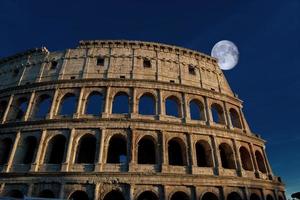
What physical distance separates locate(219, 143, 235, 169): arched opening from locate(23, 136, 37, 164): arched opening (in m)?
15.4

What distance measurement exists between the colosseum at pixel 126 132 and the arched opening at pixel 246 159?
9cm

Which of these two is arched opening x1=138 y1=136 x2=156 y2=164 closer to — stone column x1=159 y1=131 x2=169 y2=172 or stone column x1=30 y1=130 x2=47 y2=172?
stone column x1=159 y1=131 x2=169 y2=172

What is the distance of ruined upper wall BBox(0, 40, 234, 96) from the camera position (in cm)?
2089

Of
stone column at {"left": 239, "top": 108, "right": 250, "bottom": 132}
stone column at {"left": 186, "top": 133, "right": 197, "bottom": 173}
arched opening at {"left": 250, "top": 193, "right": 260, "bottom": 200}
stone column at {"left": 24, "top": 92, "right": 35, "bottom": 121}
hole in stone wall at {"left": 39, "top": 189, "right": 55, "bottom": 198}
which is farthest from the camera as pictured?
stone column at {"left": 239, "top": 108, "right": 250, "bottom": 132}

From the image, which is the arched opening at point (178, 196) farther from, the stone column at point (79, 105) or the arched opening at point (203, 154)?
the stone column at point (79, 105)

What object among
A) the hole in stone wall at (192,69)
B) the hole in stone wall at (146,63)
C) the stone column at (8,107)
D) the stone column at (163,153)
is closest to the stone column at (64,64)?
the stone column at (8,107)

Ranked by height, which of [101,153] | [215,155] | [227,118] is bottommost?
[101,153]

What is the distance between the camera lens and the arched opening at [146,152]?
18828 mm

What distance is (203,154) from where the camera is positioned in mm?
19531

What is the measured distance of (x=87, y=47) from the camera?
22.6m

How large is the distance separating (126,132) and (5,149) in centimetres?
1035

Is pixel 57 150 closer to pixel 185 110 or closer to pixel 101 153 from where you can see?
pixel 101 153

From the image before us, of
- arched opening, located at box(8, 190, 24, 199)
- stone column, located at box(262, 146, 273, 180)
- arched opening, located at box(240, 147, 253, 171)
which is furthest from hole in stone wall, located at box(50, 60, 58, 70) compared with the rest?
stone column, located at box(262, 146, 273, 180)

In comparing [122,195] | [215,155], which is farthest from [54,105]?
[215,155]
